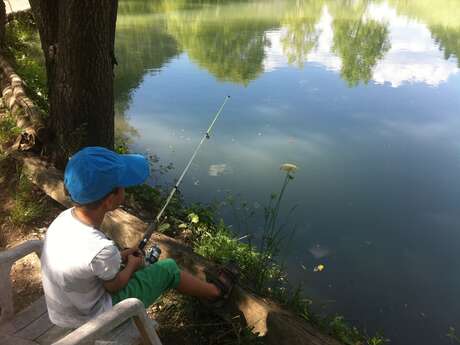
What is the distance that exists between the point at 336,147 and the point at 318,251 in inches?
108

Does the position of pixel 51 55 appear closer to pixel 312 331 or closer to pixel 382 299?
pixel 312 331

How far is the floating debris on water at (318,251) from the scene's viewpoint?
14.2ft

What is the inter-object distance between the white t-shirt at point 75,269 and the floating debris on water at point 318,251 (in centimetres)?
287

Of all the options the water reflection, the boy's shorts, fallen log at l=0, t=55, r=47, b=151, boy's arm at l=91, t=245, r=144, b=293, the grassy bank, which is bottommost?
the water reflection

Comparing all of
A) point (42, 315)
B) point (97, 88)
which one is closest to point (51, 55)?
point (97, 88)

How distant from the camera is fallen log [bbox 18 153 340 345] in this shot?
2.33m

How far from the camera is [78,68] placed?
10.7 ft

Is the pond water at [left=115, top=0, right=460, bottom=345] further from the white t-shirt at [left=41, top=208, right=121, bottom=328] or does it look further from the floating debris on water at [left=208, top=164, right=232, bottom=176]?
the white t-shirt at [left=41, top=208, right=121, bottom=328]

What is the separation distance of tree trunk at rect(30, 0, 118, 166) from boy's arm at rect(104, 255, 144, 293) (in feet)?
5.97

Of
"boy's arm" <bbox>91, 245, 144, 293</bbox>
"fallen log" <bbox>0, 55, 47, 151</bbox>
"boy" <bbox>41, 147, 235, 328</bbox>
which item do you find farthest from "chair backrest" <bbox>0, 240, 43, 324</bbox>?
"fallen log" <bbox>0, 55, 47, 151</bbox>

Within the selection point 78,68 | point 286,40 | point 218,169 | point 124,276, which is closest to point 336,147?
point 218,169

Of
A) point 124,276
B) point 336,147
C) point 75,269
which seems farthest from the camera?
point 336,147

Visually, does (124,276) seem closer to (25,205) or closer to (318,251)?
(25,205)

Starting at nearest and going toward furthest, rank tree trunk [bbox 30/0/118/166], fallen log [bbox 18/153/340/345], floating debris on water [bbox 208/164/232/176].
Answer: fallen log [bbox 18/153/340/345], tree trunk [bbox 30/0/118/166], floating debris on water [bbox 208/164/232/176]
